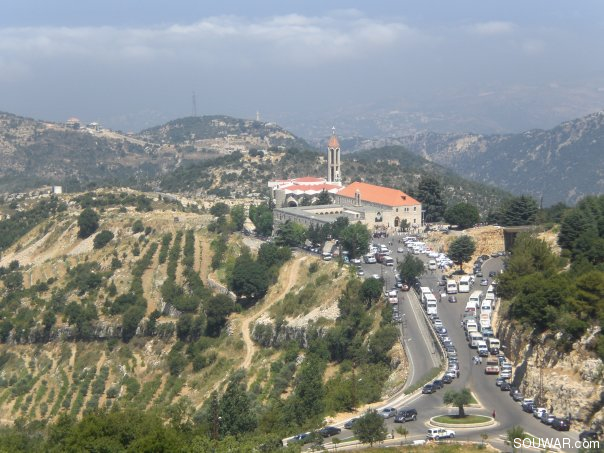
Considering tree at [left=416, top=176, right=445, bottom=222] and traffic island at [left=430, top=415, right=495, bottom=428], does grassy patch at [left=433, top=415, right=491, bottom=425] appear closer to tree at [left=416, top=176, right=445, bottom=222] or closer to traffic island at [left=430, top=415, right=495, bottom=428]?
traffic island at [left=430, top=415, right=495, bottom=428]

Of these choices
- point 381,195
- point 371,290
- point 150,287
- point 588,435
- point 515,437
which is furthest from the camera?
point 381,195

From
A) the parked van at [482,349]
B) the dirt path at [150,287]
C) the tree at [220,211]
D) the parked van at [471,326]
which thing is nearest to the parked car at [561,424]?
the parked van at [482,349]

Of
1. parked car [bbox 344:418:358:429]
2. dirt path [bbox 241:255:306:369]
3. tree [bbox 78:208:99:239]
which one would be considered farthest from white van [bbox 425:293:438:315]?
tree [bbox 78:208:99:239]

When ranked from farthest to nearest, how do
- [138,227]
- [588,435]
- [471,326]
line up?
[138,227]
[471,326]
[588,435]

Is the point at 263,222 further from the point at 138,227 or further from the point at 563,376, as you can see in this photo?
the point at 563,376

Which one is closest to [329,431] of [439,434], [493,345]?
[439,434]

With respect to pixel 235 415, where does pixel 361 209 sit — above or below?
above

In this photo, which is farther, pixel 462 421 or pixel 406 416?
pixel 406 416
